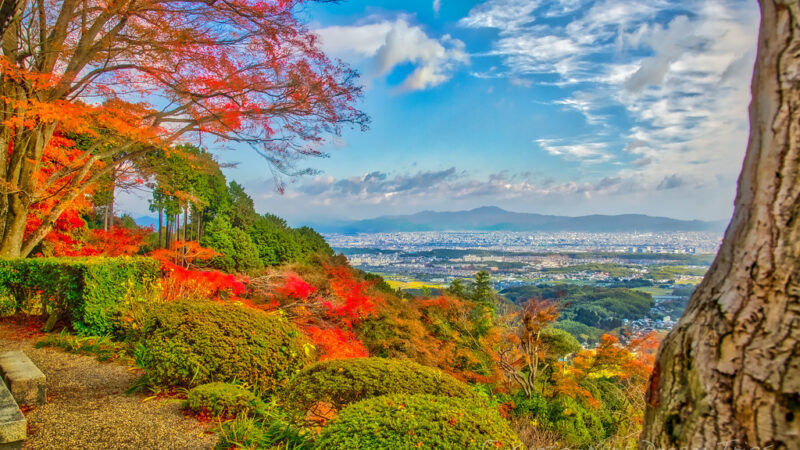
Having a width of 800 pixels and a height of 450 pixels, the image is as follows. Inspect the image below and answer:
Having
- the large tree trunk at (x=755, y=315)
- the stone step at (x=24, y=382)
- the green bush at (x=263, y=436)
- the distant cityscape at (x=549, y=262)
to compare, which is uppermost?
the large tree trunk at (x=755, y=315)

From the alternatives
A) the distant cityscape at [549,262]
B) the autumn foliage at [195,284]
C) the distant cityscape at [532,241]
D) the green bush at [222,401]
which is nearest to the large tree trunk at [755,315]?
the green bush at [222,401]

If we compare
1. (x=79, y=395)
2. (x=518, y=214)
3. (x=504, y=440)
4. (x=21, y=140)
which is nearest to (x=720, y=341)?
(x=504, y=440)

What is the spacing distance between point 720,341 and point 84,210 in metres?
13.3

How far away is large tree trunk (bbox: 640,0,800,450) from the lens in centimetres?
125

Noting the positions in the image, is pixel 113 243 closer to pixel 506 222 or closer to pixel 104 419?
pixel 104 419

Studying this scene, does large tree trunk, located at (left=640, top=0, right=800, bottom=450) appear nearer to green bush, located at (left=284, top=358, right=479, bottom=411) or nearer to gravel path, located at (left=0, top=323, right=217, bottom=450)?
green bush, located at (left=284, top=358, right=479, bottom=411)

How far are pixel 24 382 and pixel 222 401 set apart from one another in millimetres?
1748

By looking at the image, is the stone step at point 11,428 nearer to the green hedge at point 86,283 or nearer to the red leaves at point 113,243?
the green hedge at point 86,283

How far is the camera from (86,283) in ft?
21.9

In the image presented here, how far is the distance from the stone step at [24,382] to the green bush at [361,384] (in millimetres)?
2548

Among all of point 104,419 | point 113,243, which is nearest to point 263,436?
point 104,419

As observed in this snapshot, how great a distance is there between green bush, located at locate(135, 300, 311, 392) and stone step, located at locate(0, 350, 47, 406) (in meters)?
0.86

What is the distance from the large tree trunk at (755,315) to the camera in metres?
1.25

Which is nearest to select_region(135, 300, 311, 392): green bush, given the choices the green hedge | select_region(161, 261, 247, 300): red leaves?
the green hedge
